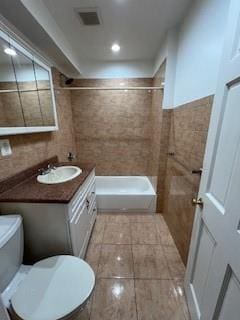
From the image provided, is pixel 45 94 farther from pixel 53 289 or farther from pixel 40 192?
pixel 53 289

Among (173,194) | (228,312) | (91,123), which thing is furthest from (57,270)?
(91,123)

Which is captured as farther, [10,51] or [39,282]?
[10,51]

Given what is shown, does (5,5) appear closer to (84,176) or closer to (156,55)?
(84,176)

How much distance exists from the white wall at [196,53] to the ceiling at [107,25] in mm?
195

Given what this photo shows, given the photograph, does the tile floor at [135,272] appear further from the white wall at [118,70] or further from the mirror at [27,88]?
the white wall at [118,70]

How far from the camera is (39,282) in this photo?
37.8 inches

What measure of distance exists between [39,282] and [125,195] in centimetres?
155

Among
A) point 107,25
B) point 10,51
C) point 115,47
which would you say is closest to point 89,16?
point 107,25

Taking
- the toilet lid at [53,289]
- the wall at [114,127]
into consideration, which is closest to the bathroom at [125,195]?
the toilet lid at [53,289]

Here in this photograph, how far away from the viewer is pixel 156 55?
2438mm

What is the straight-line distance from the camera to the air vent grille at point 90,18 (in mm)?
1517

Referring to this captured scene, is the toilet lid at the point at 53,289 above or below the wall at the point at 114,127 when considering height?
below

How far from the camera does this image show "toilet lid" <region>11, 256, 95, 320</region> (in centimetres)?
82

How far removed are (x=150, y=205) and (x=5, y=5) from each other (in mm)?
2559
